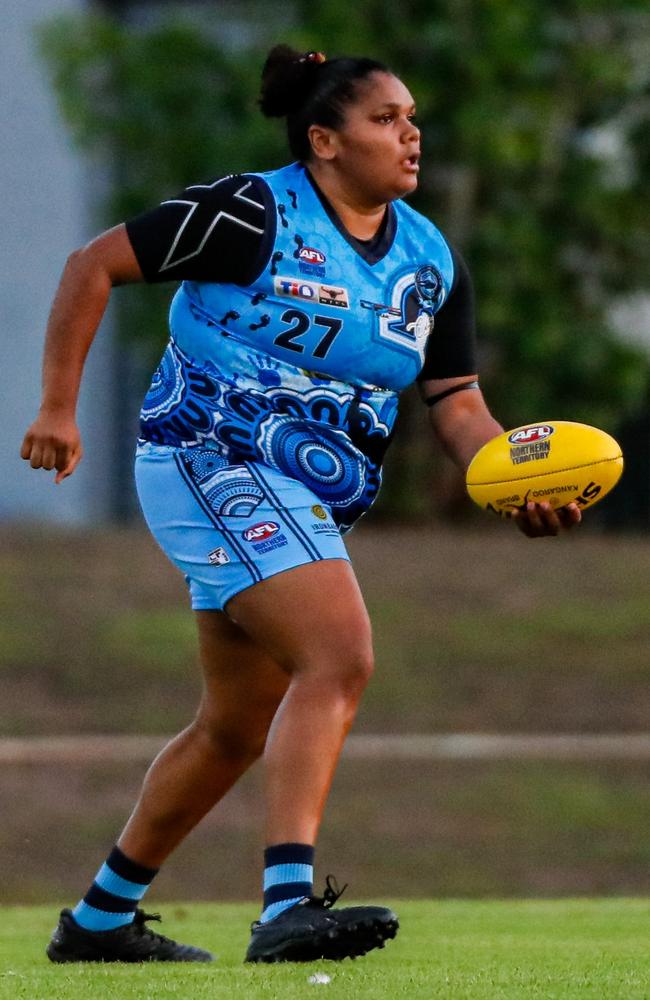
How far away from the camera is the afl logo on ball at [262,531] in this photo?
4.90m

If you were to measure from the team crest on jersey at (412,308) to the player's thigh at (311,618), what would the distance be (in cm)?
64

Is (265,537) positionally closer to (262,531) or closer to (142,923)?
(262,531)

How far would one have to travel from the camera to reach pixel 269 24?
63.2 ft

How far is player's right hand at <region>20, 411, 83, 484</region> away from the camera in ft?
16.0

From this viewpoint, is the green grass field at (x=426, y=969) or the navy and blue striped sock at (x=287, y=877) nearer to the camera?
the green grass field at (x=426, y=969)

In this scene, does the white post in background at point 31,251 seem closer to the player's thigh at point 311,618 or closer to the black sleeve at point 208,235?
the black sleeve at point 208,235

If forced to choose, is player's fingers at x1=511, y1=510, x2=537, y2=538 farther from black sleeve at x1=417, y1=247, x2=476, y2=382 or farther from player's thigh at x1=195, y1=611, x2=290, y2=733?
player's thigh at x1=195, y1=611, x2=290, y2=733

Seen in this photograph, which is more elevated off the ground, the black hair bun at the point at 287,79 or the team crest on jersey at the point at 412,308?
the black hair bun at the point at 287,79

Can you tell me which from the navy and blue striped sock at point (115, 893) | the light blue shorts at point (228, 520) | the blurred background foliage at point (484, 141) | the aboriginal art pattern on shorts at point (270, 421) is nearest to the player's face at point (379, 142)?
the aboriginal art pattern on shorts at point (270, 421)

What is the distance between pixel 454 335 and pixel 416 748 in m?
8.91

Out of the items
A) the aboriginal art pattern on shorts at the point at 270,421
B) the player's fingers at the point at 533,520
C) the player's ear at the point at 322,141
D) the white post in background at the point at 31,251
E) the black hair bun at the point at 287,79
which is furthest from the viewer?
the white post in background at the point at 31,251

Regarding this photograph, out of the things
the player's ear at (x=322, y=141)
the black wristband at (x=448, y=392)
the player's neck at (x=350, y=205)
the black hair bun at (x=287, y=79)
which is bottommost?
the black wristband at (x=448, y=392)

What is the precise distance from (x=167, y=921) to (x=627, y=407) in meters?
13.0

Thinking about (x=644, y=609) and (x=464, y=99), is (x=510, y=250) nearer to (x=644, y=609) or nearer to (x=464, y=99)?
(x=464, y=99)
